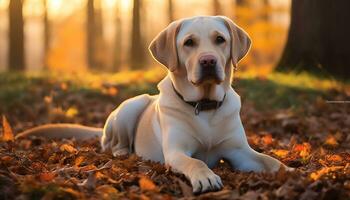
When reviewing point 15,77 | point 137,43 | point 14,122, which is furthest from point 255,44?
point 14,122

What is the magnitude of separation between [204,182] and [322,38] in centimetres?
752

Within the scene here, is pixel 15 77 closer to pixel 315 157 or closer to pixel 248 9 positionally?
pixel 315 157

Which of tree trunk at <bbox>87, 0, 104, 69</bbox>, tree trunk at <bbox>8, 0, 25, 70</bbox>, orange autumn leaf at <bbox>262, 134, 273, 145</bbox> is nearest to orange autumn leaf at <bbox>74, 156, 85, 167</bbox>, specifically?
orange autumn leaf at <bbox>262, 134, 273, 145</bbox>

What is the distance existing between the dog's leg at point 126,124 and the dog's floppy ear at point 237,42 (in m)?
1.57

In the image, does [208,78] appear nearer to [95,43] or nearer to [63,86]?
[63,86]

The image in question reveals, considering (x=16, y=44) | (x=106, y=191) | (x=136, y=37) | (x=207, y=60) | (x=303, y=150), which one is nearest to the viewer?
(x=106, y=191)

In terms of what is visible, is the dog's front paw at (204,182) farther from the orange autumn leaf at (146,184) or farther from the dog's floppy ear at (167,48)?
the dog's floppy ear at (167,48)

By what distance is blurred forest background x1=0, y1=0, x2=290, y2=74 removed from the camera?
17656 millimetres

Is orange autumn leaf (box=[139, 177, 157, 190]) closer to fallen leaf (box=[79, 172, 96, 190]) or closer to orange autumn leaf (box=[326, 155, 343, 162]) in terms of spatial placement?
fallen leaf (box=[79, 172, 96, 190])

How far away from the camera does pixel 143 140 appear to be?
5902mm

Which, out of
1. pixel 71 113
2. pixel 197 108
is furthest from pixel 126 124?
pixel 71 113

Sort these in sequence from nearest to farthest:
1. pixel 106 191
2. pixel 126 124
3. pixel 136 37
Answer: pixel 106 191 < pixel 126 124 < pixel 136 37

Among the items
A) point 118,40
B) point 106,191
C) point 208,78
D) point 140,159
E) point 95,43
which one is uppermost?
point 208,78

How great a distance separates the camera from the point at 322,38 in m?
10.9
